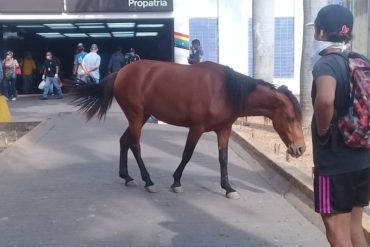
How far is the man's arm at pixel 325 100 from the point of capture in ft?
11.9

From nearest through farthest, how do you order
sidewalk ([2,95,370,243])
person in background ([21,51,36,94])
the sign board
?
sidewalk ([2,95,370,243])
the sign board
person in background ([21,51,36,94])

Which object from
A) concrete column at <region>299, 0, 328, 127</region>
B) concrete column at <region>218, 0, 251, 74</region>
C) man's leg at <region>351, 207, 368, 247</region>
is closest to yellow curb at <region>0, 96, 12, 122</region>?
concrete column at <region>299, 0, 328, 127</region>

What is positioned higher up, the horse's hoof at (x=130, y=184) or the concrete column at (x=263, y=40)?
the concrete column at (x=263, y=40)

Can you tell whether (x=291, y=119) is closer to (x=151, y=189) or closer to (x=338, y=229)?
(x=151, y=189)

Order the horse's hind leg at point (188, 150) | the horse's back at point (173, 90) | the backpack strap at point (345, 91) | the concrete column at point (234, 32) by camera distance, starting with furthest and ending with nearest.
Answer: the concrete column at point (234, 32) < the horse's hind leg at point (188, 150) < the horse's back at point (173, 90) < the backpack strap at point (345, 91)

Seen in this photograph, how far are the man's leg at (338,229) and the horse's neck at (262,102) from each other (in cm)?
319

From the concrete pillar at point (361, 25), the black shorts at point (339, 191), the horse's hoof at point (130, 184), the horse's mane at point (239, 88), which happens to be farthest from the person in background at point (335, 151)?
the concrete pillar at point (361, 25)

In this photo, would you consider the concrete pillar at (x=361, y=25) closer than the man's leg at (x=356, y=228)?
No

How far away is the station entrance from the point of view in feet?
82.4

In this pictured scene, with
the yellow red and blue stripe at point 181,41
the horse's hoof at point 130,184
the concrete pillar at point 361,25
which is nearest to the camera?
the horse's hoof at point 130,184

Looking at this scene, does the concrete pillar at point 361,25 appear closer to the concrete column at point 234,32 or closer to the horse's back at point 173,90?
the horse's back at point 173,90

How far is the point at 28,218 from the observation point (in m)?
6.54

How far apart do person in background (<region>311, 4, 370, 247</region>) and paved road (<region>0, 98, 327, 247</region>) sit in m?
1.76

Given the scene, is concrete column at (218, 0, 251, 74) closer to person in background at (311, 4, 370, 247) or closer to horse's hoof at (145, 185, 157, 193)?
horse's hoof at (145, 185, 157, 193)
